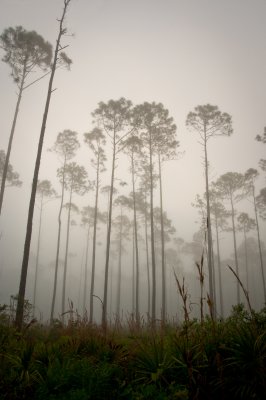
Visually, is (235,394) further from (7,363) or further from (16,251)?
(16,251)

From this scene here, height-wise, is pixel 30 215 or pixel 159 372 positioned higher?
pixel 30 215

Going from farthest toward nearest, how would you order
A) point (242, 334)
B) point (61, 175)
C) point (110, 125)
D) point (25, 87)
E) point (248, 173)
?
point (248, 173)
point (61, 175)
point (110, 125)
point (25, 87)
point (242, 334)

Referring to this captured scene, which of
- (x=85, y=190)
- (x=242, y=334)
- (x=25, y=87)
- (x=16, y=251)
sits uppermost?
(x=16, y=251)

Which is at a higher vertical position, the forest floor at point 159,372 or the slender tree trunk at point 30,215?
the slender tree trunk at point 30,215

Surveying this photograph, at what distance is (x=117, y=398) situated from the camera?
3072 mm

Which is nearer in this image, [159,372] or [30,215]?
[159,372]

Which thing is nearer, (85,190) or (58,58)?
(58,58)

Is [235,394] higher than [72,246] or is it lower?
lower

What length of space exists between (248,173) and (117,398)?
28.0 m

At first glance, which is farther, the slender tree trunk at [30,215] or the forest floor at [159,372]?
the slender tree trunk at [30,215]

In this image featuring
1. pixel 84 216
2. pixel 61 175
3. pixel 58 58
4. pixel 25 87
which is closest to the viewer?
pixel 58 58

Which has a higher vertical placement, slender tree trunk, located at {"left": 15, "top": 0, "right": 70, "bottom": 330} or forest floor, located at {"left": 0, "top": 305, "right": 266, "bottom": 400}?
slender tree trunk, located at {"left": 15, "top": 0, "right": 70, "bottom": 330}

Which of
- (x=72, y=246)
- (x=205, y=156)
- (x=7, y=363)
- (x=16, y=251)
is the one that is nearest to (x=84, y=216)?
(x=205, y=156)

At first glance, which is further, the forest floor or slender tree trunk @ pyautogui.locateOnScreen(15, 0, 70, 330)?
slender tree trunk @ pyautogui.locateOnScreen(15, 0, 70, 330)
